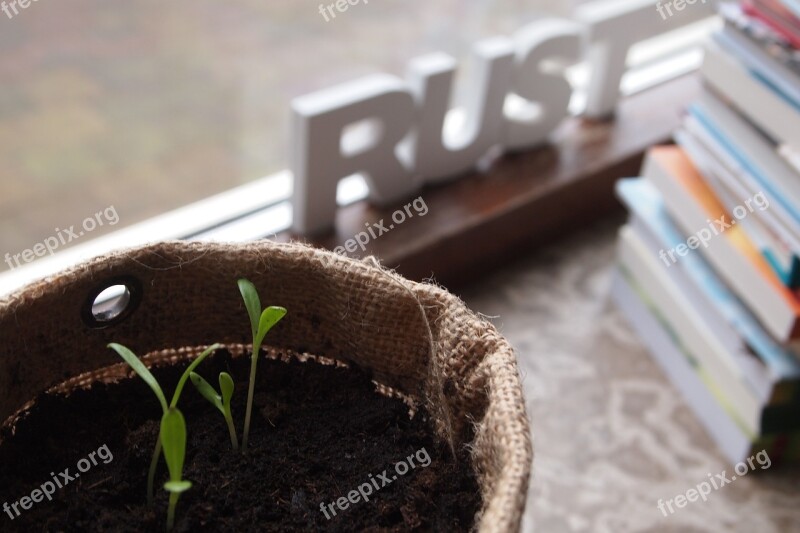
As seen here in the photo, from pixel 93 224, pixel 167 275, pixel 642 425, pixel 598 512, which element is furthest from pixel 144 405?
pixel 642 425

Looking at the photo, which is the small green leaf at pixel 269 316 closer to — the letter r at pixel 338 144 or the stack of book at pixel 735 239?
the letter r at pixel 338 144

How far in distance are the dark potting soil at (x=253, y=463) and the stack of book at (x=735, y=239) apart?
0.54 meters

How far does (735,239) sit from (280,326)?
61cm

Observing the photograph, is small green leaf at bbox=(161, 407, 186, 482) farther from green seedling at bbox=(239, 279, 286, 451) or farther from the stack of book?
the stack of book

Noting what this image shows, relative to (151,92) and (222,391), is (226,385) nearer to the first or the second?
(222,391)

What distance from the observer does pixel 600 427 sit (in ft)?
3.76

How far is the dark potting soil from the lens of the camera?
0.54 meters

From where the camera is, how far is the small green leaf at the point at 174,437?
467 mm

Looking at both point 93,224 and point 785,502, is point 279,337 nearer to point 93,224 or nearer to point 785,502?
point 93,224

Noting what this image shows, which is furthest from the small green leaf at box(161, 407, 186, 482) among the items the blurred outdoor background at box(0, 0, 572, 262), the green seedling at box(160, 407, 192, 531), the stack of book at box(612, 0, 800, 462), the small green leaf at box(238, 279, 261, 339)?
the stack of book at box(612, 0, 800, 462)

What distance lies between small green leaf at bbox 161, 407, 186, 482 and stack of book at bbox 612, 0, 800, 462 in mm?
708

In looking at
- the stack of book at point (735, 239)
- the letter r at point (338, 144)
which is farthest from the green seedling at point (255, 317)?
the stack of book at point (735, 239)

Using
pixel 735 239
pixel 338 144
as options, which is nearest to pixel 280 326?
pixel 338 144

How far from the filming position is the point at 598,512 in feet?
3.44
